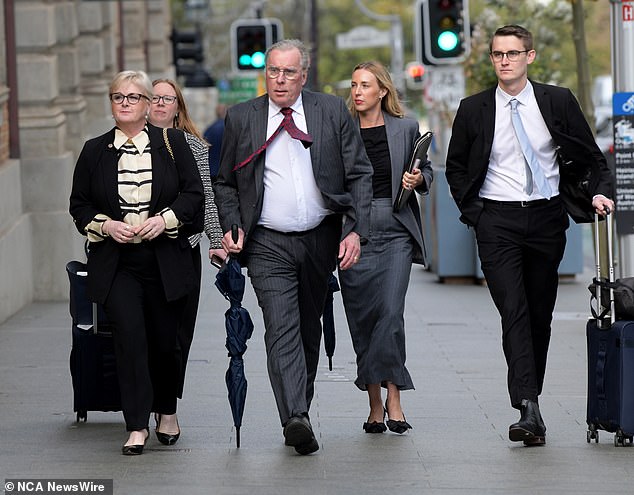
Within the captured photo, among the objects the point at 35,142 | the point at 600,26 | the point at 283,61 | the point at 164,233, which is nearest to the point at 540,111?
the point at 283,61

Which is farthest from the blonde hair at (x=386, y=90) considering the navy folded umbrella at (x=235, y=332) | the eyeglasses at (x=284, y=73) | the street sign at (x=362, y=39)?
the street sign at (x=362, y=39)

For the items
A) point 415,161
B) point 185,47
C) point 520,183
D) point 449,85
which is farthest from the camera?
point 185,47

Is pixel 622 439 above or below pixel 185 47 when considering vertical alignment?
below

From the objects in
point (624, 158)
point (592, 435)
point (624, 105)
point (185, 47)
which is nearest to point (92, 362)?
point (592, 435)

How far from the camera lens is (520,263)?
26.7 feet

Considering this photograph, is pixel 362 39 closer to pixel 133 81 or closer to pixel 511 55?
pixel 511 55

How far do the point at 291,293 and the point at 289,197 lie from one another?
45 centimetres

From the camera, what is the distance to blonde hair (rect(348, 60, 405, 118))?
8.56 metres

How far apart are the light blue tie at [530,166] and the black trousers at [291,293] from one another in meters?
0.97

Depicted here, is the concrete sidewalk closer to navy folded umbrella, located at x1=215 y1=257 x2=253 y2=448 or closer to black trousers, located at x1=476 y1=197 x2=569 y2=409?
navy folded umbrella, located at x1=215 y1=257 x2=253 y2=448

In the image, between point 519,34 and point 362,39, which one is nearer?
point 519,34

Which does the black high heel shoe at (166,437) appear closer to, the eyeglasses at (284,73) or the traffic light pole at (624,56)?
the eyeglasses at (284,73)

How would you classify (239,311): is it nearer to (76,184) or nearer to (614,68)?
(76,184)

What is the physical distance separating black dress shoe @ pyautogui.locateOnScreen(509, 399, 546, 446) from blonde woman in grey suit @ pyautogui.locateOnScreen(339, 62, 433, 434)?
726 millimetres
